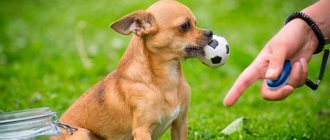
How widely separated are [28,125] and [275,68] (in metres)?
1.97

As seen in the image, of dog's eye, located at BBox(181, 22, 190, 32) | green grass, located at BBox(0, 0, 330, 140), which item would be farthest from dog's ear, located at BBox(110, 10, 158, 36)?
green grass, located at BBox(0, 0, 330, 140)

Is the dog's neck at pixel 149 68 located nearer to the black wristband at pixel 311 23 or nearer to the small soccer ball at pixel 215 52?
the small soccer ball at pixel 215 52

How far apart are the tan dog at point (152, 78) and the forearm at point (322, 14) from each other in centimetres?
110

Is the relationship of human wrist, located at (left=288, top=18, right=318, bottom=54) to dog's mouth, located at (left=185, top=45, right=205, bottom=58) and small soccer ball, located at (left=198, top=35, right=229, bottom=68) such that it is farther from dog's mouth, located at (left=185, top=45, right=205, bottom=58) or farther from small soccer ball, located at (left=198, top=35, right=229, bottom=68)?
dog's mouth, located at (left=185, top=45, right=205, bottom=58)

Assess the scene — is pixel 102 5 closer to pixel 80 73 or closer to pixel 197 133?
pixel 80 73

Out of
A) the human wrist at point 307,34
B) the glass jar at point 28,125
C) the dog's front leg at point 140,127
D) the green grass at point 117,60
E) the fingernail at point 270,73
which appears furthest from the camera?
the green grass at point 117,60

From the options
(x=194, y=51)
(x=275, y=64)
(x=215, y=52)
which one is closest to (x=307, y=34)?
(x=275, y=64)

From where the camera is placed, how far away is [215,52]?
504 centimetres

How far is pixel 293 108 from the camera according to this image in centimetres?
847

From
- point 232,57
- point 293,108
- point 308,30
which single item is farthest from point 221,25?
point 308,30

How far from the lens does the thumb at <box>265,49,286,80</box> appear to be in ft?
10.8

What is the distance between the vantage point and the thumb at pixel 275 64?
3.29 m

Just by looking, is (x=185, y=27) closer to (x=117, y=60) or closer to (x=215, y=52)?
(x=215, y=52)

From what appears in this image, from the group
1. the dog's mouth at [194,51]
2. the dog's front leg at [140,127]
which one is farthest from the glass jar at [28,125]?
the dog's mouth at [194,51]
